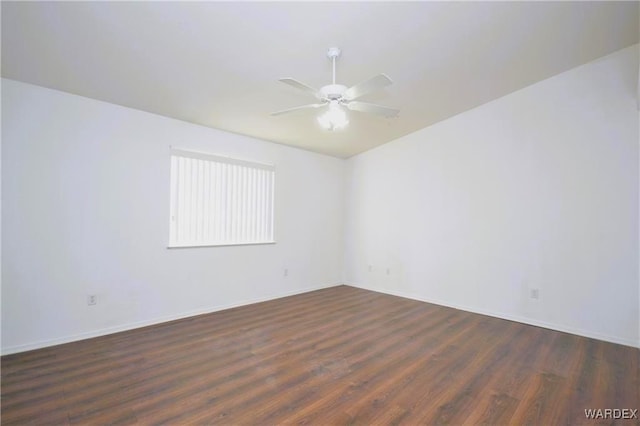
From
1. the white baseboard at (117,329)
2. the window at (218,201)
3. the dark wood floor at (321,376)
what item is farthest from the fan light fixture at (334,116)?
the white baseboard at (117,329)

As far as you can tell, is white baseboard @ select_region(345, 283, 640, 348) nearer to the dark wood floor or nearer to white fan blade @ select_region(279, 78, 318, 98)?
the dark wood floor

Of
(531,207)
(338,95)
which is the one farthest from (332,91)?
(531,207)

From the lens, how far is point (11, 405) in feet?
6.75

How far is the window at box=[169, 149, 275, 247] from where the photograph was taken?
391cm

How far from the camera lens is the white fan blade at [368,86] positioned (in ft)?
Result: 6.91

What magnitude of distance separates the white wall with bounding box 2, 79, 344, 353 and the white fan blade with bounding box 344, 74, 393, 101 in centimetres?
253

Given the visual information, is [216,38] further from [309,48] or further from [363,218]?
[363,218]

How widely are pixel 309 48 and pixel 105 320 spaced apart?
11.5ft

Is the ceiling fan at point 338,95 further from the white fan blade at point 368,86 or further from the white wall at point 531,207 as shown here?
the white wall at point 531,207

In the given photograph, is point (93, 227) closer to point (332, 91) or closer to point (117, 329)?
point (117, 329)

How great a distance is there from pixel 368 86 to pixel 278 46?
3.11 ft

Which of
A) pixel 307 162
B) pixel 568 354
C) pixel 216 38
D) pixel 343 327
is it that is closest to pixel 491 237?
pixel 568 354

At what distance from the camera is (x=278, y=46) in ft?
8.52

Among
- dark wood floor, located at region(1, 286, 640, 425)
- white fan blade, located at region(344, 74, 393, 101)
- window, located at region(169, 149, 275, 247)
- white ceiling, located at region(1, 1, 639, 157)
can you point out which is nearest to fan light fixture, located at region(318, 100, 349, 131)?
white fan blade, located at region(344, 74, 393, 101)
